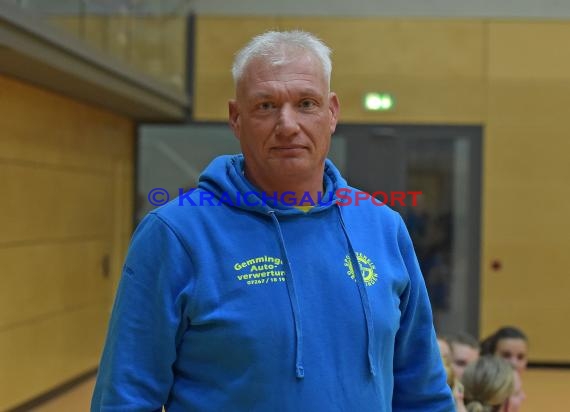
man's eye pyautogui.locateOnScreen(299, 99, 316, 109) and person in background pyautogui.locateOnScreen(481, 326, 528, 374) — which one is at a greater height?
man's eye pyautogui.locateOnScreen(299, 99, 316, 109)

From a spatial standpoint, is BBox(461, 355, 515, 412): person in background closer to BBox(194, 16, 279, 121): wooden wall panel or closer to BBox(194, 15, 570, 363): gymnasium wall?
BBox(194, 15, 570, 363): gymnasium wall

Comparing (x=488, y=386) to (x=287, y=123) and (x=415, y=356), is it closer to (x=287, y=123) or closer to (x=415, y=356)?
(x=415, y=356)

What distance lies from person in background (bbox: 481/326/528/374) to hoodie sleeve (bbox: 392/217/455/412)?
359cm

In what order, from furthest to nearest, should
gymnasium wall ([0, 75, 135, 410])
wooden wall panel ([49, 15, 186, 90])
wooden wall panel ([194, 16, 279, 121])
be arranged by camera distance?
wooden wall panel ([194, 16, 279, 121]), gymnasium wall ([0, 75, 135, 410]), wooden wall panel ([49, 15, 186, 90])

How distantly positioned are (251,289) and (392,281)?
324mm

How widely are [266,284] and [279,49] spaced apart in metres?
0.47

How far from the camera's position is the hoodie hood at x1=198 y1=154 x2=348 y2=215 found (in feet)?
5.36

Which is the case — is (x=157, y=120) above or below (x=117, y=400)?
above

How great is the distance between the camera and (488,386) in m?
3.99

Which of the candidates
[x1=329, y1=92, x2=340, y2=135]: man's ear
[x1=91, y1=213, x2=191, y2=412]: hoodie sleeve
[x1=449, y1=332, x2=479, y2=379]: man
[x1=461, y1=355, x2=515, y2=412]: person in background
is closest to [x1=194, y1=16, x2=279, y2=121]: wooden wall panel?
[x1=449, y1=332, x2=479, y2=379]: man

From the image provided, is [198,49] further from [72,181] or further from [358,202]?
[358,202]

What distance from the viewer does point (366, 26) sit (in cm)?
971

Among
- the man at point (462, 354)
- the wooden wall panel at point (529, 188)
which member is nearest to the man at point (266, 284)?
the man at point (462, 354)

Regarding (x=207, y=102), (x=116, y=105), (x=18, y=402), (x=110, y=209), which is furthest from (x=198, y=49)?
(x=18, y=402)
